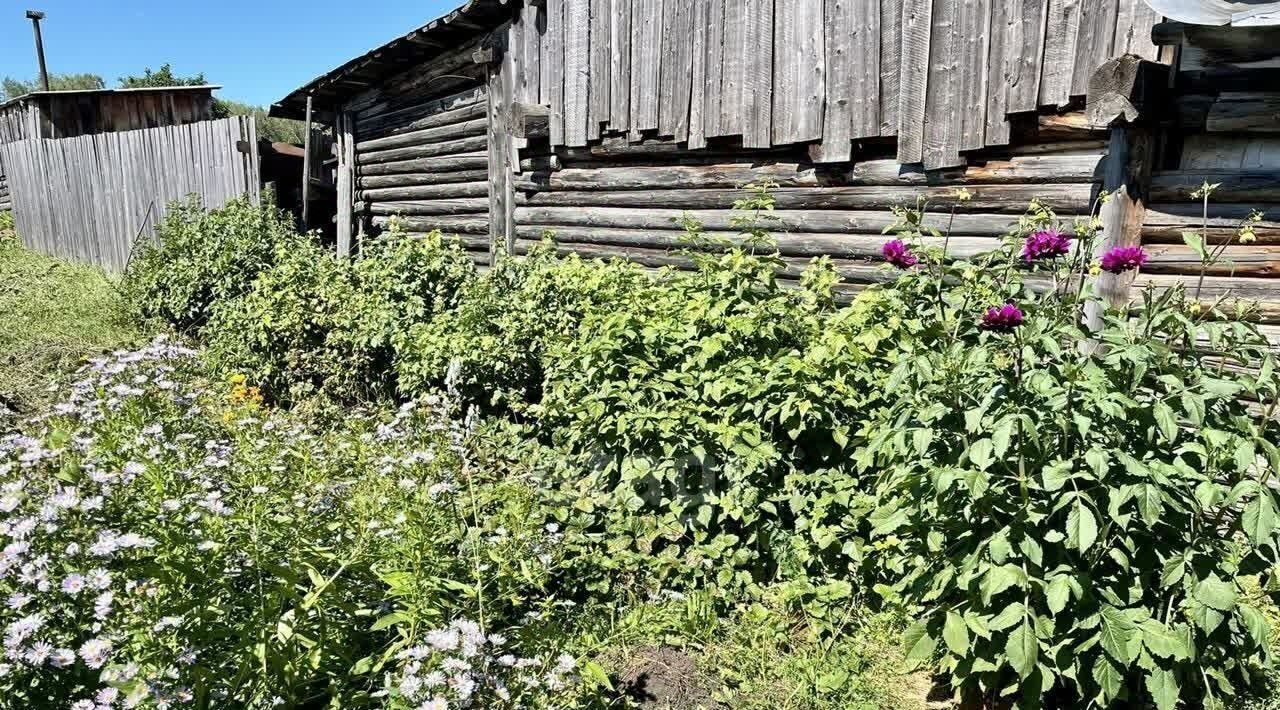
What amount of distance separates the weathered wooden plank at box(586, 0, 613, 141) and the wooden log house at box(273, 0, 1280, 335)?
0.02m

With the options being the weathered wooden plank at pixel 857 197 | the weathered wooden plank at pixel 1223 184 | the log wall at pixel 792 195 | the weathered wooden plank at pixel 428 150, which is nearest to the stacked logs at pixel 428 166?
the weathered wooden plank at pixel 428 150

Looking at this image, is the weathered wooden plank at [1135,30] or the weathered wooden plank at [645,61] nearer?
the weathered wooden plank at [1135,30]

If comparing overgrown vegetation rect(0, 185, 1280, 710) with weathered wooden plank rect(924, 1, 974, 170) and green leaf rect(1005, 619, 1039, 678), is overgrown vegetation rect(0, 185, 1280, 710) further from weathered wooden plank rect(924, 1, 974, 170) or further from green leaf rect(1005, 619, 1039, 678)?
weathered wooden plank rect(924, 1, 974, 170)

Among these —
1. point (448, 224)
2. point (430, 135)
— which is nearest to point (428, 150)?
point (430, 135)

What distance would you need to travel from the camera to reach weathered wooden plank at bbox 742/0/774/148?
18.6 ft

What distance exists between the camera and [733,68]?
593 centimetres

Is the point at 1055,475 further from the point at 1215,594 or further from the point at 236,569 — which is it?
the point at 236,569

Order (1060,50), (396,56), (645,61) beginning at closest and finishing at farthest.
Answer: (1060,50) < (645,61) < (396,56)

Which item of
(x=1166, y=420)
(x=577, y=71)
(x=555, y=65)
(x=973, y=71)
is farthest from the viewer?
(x=555, y=65)

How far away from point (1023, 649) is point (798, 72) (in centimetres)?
425

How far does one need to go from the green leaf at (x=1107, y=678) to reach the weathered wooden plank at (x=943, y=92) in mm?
3210

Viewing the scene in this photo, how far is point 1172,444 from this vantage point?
7.95 ft

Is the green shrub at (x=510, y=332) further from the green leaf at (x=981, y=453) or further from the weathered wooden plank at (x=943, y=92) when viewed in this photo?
the green leaf at (x=981, y=453)

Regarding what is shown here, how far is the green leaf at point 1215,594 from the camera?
2.19m
